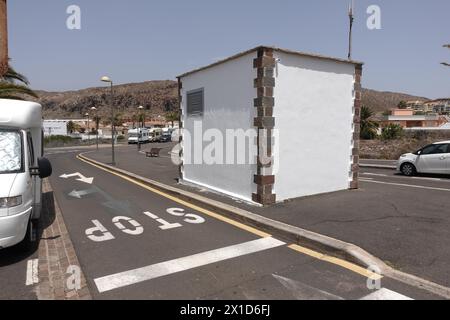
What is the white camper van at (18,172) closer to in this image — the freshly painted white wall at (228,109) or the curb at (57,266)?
the curb at (57,266)

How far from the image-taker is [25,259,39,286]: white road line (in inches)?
179

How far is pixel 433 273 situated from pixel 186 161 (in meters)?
8.88

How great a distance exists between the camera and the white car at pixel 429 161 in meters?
13.6

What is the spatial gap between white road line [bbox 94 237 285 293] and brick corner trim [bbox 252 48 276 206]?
2.34 metres

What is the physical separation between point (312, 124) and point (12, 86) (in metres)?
14.7

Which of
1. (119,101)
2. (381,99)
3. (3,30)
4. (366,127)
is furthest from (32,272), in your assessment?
(119,101)

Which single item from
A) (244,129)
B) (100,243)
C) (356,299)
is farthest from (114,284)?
(244,129)

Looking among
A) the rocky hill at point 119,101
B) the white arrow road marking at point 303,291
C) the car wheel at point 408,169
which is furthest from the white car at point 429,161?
the rocky hill at point 119,101

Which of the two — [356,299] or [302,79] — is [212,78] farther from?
[356,299]

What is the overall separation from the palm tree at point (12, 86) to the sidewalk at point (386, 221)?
12.0m

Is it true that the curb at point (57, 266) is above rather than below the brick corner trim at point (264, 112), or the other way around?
below

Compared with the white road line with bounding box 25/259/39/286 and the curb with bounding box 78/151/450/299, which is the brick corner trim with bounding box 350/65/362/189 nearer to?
the curb with bounding box 78/151/450/299

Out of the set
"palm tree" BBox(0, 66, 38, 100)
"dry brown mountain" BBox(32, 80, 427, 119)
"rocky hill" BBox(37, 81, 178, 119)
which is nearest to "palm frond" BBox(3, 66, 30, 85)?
"palm tree" BBox(0, 66, 38, 100)

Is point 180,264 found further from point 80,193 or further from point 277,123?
point 80,193
